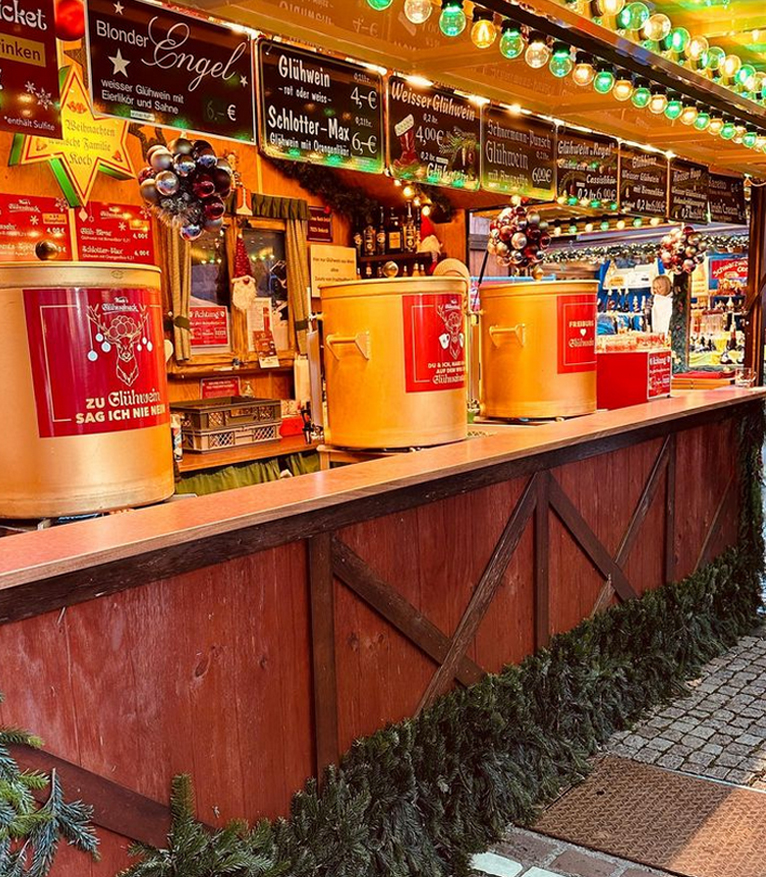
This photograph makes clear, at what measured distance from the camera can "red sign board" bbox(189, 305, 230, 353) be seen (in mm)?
6848

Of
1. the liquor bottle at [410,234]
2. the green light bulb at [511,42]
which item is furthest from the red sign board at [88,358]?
the liquor bottle at [410,234]

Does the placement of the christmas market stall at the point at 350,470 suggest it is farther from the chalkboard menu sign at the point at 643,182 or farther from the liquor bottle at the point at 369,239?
the liquor bottle at the point at 369,239

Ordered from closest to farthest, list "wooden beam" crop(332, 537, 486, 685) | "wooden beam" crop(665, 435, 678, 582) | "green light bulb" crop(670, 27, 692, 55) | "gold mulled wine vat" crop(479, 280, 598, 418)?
"wooden beam" crop(332, 537, 486, 685)
"gold mulled wine vat" crop(479, 280, 598, 418)
"green light bulb" crop(670, 27, 692, 55)
"wooden beam" crop(665, 435, 678, 582)

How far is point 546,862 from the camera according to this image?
2912 millimetres

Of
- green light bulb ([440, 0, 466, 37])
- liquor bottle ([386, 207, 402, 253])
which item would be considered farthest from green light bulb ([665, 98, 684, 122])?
liquor bottle ([386, 207, 402, 253])

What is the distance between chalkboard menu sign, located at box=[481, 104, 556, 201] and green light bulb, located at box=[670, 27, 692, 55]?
1053 millimetres

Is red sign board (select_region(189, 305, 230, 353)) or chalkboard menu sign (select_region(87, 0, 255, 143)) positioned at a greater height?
chalkboard menu sign (select_region(87, 0, 255, 143))

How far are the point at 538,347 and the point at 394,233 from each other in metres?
4.46

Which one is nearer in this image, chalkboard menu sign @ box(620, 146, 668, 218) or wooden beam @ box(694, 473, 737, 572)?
wooden beam @ box(694, 473, 737, 572)

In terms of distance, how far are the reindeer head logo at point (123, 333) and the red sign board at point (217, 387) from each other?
4.79 metres

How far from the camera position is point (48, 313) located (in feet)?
6.69

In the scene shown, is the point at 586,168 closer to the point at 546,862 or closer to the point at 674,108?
the point at 674,108

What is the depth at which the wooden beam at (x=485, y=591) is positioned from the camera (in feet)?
9.77

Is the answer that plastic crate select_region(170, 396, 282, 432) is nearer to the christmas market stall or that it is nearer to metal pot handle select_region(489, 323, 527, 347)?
the christmas market stall
